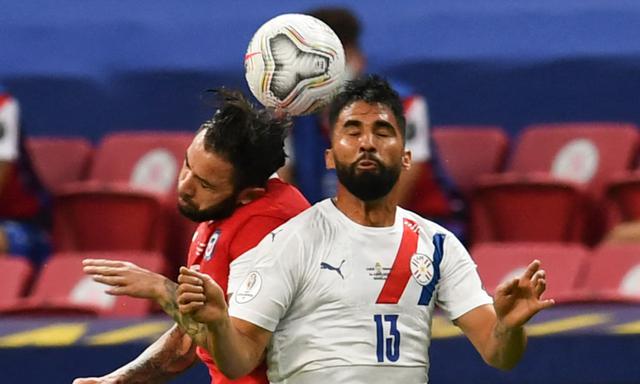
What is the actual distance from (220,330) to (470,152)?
4.83 meters

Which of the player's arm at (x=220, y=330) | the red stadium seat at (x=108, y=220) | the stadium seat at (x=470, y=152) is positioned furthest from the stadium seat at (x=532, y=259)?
the player's arm at (x=220, y=330)

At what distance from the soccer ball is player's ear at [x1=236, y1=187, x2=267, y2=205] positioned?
10.5 inches

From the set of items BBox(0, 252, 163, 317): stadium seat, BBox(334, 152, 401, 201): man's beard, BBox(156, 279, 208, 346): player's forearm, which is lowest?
BBox(0, 252, 163, 317): stadium seat

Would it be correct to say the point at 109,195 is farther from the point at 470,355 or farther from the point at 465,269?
the point at 465,269

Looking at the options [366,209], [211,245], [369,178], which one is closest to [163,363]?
[211,245]

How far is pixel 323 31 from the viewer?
500 centimetres

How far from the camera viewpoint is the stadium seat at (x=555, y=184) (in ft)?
27.6

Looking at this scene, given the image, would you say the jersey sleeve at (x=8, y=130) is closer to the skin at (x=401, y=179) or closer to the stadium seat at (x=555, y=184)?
the skin at (x=401, y=179)

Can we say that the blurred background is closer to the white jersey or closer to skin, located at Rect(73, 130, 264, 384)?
skin, located at Rect(73, 130, 264, 384)

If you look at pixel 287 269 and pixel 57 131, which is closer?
pixel 287 269

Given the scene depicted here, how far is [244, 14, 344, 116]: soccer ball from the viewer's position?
4.85 meters

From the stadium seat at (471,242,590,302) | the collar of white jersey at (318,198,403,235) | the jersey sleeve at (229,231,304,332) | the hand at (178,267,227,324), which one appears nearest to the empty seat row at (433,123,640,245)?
the stadium seat at (471,242,590,302)

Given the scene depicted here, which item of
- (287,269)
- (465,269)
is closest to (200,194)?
(287,269)

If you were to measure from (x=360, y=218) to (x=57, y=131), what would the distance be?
531 cm
